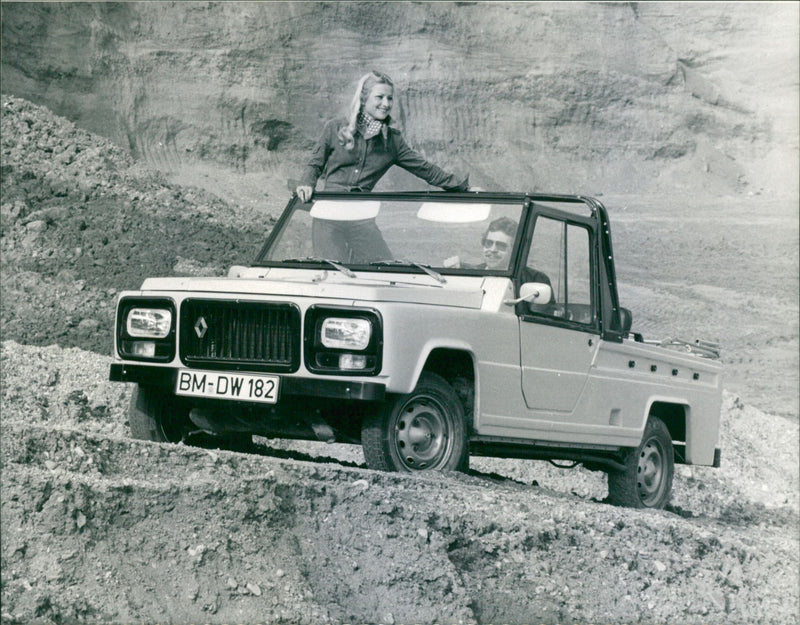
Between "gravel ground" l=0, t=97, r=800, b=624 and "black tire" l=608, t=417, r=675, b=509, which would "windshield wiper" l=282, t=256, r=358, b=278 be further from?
"black tire" l=608, t=417, r=675, b=509

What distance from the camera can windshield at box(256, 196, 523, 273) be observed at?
8117 millimetres

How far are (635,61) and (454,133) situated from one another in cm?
726

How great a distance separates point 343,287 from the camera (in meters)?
7.11

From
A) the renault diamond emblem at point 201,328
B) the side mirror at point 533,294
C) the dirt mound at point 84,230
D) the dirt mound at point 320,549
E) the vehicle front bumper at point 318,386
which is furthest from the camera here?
the dirt mound at point 84,230

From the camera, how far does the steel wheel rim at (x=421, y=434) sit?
7.34 metres

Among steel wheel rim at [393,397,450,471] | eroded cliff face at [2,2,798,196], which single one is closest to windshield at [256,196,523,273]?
steel wheel rim at [393,397,450,471]

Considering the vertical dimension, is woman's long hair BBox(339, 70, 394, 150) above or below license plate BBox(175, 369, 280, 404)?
above

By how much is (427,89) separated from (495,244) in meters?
32.2

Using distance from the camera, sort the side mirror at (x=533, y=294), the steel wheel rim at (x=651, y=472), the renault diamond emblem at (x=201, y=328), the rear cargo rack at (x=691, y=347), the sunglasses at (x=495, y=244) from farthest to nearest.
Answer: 1. the rear cargo rack at (x=691, y=347)
2. the steel wheel rim at (x=651, y=472)
3. the sunglasses at (x=495, y=244)
4. the side mirror at (x=533, y=294)
5. the renault diamond emblem at (x=201, y=328)

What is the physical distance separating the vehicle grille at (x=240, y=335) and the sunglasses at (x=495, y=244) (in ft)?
4.87

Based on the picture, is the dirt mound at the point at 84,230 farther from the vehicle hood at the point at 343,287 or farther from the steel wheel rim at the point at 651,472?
the vehicle hood at the point at 343,287

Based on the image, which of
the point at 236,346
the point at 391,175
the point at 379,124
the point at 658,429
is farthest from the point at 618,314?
the point at 391,175

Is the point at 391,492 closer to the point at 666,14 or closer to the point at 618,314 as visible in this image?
the point at 618,314

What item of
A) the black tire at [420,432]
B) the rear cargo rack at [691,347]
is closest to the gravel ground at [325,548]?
the black tire at [420,432]
